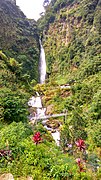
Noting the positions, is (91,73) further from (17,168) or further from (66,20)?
(17,168)

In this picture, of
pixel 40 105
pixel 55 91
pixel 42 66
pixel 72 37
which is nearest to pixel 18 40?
pixel 42 66

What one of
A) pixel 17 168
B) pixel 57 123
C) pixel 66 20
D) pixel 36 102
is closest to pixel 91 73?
pixel 36 102

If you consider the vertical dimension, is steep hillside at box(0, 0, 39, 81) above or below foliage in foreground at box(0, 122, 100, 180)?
above

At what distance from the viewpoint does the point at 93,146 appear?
2438 cm

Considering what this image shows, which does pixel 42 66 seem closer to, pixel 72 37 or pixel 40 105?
pixel 72 37

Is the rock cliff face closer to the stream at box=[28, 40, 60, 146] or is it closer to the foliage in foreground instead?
the stream at box=[28, 40, 60, 146]

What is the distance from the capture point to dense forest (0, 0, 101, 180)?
8.45 meters

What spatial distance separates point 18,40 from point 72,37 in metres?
18.0

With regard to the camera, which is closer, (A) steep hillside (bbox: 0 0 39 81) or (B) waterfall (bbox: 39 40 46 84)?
(A) steep hillside (bbox: 0 0 39 81)

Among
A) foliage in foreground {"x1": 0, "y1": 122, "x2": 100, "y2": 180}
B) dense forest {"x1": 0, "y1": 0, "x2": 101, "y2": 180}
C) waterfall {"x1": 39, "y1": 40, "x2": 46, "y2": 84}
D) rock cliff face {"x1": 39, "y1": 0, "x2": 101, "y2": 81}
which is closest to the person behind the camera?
foliage in foreground {"x1": 0, "y1": 122, "x2": 100, "y2": 180}

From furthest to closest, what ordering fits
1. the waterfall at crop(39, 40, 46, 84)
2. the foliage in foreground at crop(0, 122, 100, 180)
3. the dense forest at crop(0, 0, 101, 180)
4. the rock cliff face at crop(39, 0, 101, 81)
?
the waterfall at crop(39, 40, 46, 84)
the rock cliff face at crop(39, 0, 101, 81)
the dense forest at crop(0, 0, 101, 180)
the foliage in foreground at crop(0, 122, 100, 180)

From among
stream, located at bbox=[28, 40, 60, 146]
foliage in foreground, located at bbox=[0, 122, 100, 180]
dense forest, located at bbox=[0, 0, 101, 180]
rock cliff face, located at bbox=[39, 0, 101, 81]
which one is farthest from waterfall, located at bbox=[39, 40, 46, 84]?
foliage in foreground, located at bbox=[0, 122, 100, 180]

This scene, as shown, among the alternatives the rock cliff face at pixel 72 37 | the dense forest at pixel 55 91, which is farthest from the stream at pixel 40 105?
the rock cliff face at pixel 72 37

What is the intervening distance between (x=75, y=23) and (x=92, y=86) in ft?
147
